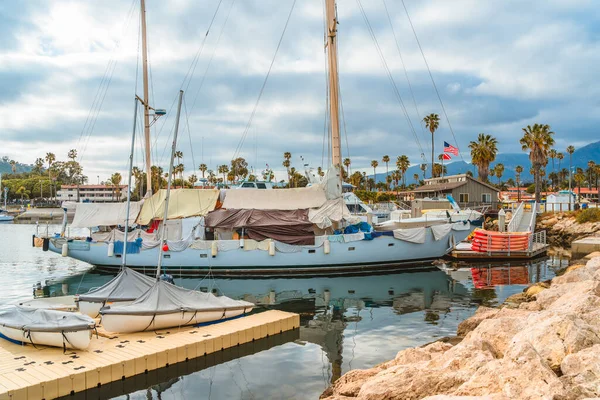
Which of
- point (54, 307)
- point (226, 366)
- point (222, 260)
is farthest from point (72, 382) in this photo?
point (222, 260)

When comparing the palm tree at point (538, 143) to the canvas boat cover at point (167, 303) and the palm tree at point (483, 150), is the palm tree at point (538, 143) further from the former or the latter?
the canvas boat cover at point (167, 303)

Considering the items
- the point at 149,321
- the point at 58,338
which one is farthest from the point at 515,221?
the point at 58,338

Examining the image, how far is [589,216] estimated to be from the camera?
44188mm

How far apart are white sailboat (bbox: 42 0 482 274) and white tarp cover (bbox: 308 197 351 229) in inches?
2.5

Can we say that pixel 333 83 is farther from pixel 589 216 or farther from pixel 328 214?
pixel 589 216

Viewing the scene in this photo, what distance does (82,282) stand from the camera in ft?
85.8

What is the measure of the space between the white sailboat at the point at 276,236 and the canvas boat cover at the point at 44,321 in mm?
14104

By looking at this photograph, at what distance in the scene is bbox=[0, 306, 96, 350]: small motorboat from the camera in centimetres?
1105

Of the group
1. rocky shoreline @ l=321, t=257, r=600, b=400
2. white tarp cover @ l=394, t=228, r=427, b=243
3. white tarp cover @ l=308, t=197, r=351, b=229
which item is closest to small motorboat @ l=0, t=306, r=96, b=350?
rocky shoreline @ l=321, t=257, r=600, b=400

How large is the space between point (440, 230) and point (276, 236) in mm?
10585

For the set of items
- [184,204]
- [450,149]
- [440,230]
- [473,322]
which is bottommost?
[473,322]

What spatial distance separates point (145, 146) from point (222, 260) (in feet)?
43.6

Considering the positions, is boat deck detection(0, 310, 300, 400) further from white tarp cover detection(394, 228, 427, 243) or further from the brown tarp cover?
white tarp cover detection(394, 228, 427, 243)

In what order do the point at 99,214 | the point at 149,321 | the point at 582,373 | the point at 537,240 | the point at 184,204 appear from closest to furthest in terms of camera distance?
the point at 582,373 → the point at 149,321 → the point at 184,204 → the point at 99,214 → the point at 537,240
